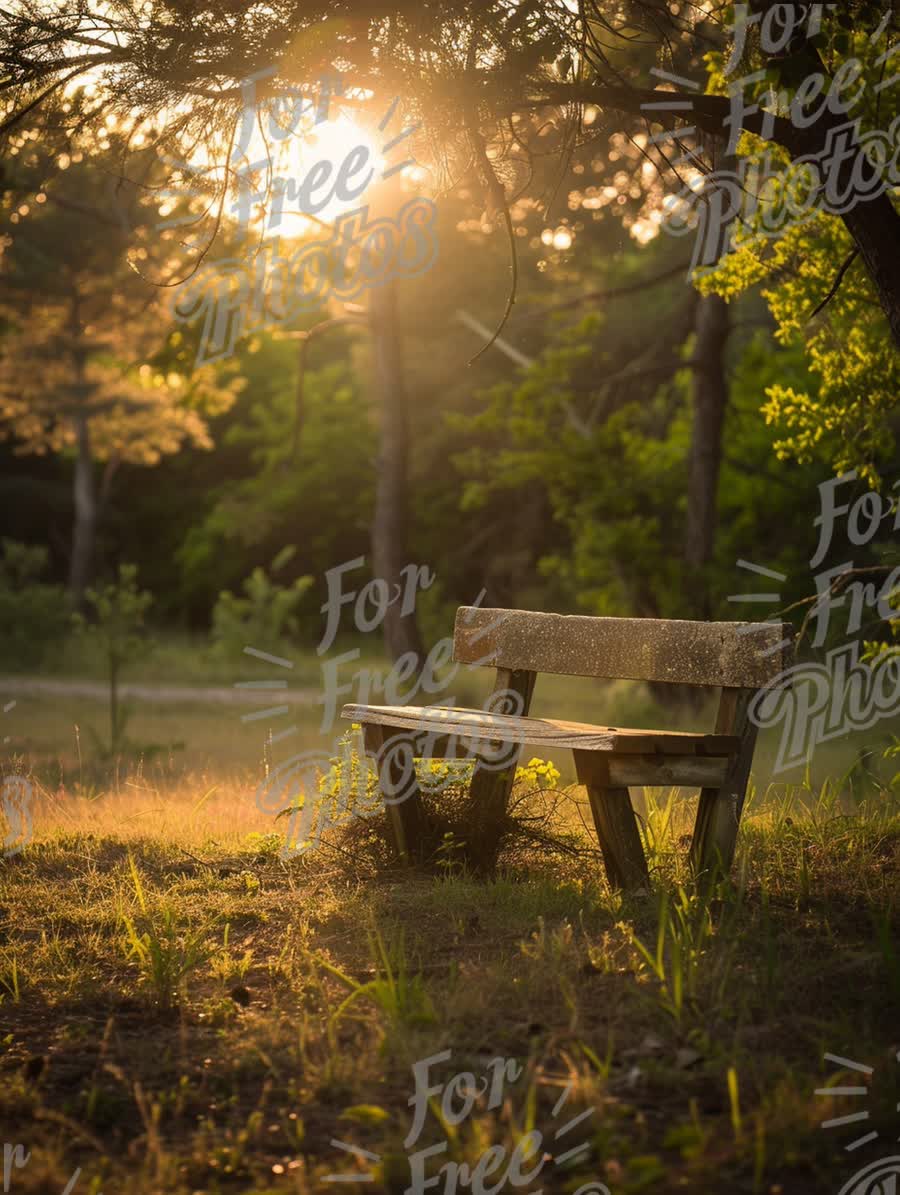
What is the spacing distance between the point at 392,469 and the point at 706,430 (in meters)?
3.39

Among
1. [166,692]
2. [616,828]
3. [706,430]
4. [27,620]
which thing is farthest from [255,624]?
[616,828]

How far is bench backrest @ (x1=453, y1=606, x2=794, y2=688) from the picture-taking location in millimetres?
4508

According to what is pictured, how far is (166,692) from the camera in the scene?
16.8 m

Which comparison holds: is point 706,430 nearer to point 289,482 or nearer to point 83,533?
point 289,482

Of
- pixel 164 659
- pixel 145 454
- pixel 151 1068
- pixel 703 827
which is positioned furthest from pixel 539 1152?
pixel 145 454

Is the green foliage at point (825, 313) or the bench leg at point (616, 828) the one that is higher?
the green foliage at point (825, 313)

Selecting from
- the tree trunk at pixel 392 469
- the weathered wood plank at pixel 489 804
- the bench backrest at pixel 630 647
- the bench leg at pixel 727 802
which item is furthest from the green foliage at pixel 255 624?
the bench leg at pixel 727 802

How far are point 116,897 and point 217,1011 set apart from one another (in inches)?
48.7

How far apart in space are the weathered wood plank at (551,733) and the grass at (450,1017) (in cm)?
52

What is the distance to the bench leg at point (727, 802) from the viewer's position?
15.0 feet

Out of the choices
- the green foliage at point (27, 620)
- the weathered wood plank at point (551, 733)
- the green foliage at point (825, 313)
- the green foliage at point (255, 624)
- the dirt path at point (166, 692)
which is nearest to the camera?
the weathered wood plank at point (551, 733)

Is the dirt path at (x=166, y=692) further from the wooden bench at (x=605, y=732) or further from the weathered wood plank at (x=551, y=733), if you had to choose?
the weathered wood plank at (x=551, y=733)

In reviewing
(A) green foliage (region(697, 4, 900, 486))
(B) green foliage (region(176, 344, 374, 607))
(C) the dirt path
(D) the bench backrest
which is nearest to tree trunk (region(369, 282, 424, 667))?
(C) the dirt path

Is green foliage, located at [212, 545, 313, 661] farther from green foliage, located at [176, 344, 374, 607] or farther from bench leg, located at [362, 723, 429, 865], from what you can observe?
bench leg, located at [362, 723, 429, 865]
